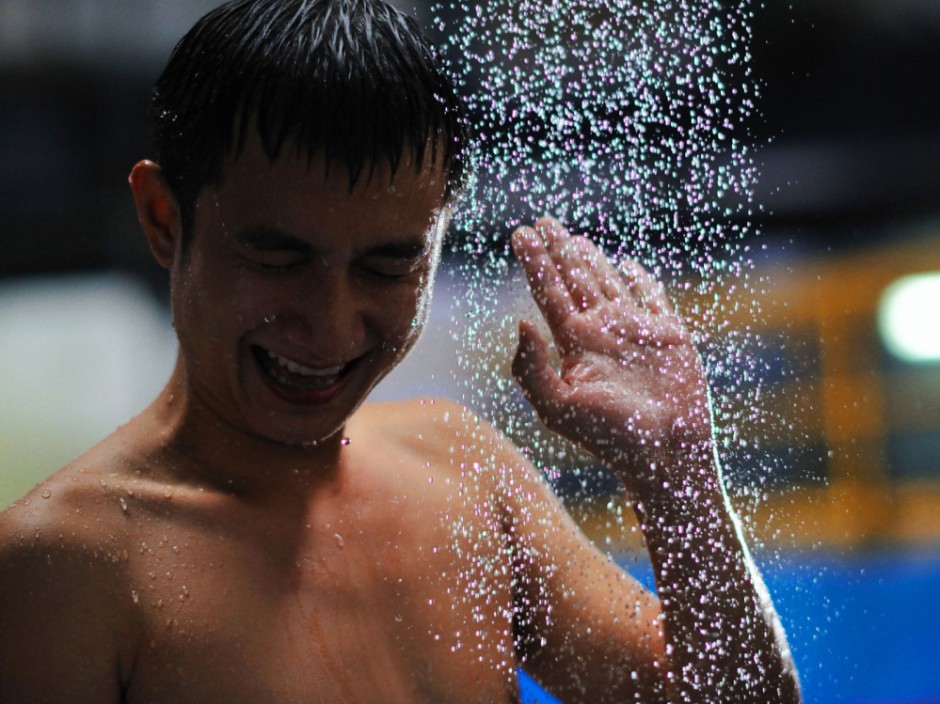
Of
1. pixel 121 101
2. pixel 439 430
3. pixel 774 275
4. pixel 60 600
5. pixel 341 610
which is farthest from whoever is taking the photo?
pixel 774 275

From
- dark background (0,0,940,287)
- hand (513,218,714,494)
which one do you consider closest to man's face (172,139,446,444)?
hand (513,218,714,494)

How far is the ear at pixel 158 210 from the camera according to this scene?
79 centimetres

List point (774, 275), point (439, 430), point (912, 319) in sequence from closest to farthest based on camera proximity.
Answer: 1. point (439, 430)
2. point (774, 275)
3. point (912, 319)

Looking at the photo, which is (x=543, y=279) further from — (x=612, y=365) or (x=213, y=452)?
(x=213, y=452)

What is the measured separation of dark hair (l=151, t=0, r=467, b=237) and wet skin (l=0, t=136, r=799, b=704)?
0.02m

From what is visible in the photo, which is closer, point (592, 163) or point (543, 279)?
point (543, 279)

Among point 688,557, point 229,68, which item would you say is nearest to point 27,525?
point 229,68

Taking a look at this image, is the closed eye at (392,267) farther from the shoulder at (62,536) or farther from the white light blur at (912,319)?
the white light blur at (912,319)

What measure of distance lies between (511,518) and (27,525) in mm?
371

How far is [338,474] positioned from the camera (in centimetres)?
87

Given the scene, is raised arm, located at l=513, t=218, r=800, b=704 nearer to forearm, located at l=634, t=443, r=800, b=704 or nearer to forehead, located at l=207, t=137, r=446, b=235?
forearm, located at l=634, t=443, r=800, b=704

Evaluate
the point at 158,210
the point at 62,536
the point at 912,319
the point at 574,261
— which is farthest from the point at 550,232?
the point at 912,319

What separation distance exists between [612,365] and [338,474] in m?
0.22

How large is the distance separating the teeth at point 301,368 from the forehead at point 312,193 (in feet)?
0.31
